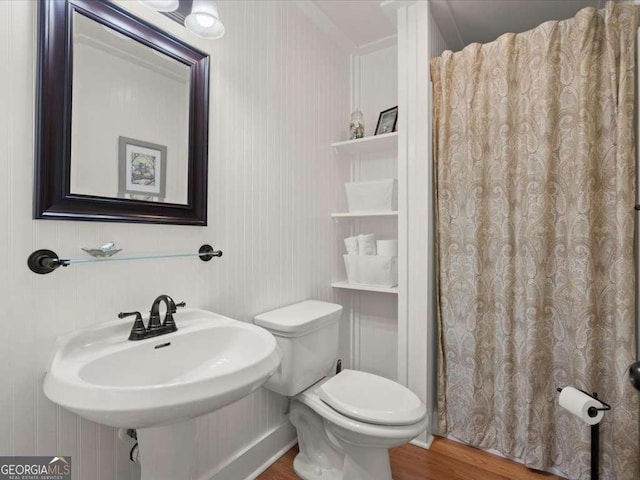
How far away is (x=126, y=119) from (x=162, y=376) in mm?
878

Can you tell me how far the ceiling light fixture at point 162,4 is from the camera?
3.56 ft

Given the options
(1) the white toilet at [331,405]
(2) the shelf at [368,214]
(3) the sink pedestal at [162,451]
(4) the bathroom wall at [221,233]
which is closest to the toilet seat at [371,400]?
(1) the white toilet at [331,405]

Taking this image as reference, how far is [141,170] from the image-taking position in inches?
44.6

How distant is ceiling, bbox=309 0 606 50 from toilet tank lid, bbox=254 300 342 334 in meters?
1.74

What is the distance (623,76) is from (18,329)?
2401 mm

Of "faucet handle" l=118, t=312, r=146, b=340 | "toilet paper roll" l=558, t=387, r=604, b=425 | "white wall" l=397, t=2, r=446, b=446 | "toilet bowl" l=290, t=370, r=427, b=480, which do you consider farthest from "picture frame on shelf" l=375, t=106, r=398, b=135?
"faucet handle" l=118, t=312, r=146, b=340

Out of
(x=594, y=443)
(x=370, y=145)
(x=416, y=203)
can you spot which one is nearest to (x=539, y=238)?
(x=416, y=203)

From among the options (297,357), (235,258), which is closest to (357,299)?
(297,357)

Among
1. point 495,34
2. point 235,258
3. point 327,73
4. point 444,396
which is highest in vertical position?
point 495,34

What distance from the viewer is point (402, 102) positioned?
181 centimetres

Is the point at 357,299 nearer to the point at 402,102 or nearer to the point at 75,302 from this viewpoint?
the point at 402,102

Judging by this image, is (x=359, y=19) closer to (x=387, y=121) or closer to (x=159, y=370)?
(x=387, y=121)

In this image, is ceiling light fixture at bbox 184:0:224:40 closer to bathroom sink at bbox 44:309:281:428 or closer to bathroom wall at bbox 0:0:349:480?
bathroom wall at bbox 0:0:349:480

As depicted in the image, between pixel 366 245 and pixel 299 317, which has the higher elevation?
pixel 366 245
